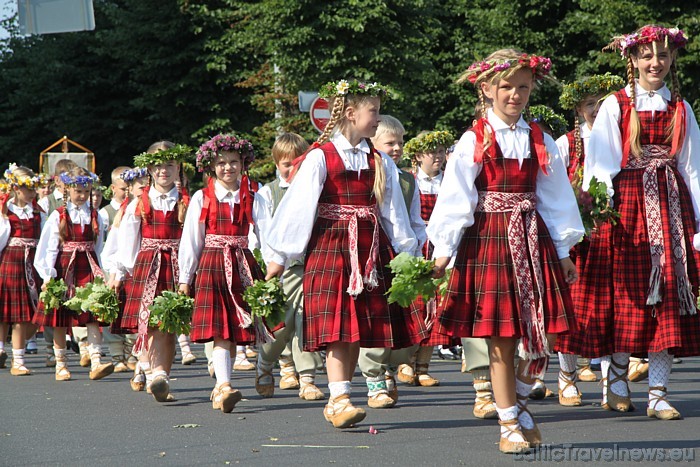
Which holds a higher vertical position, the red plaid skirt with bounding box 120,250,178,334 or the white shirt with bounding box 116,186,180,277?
the white shirt with bounding box 116,186,180,277

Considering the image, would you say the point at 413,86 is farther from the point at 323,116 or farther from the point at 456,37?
the point at 323,116

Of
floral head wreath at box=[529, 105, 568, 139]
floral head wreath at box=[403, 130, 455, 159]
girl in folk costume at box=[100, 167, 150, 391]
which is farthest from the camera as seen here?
floral head wreath at box=[403, 130, 455, 159]

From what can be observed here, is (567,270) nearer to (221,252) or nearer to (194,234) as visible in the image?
(221,252)

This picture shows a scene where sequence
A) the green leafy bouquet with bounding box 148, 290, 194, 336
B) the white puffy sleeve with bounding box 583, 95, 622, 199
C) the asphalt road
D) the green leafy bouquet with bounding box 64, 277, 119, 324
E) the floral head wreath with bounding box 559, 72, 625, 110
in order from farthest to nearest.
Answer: the green leafy bouquet with bounding box 64, 277, 119, 324 → the floral head wreath with bounding box 559, 72, 625, 110 → the green leafy bouquet with bounding box 148, 290, 194, 336 → the white puffy sleeve with bounding box 583, 95, 622, 199 → the asphalt road

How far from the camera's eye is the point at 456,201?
6.63m

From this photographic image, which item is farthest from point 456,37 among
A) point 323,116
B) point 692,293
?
point 692,293

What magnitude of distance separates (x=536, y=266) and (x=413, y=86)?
19018mm

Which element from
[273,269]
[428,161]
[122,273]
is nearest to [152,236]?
[122,273]

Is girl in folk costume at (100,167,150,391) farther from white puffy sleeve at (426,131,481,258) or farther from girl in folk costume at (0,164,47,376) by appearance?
white puffy sleeve at (426,131,481,258)

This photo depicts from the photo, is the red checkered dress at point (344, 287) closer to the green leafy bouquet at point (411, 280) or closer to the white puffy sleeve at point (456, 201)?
the green leafy bouquet at point (411, 280)

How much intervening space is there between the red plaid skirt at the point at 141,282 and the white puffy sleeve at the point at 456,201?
3944 millimetres

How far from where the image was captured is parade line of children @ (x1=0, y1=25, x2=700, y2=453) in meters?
6.66

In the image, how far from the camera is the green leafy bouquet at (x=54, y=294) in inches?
495

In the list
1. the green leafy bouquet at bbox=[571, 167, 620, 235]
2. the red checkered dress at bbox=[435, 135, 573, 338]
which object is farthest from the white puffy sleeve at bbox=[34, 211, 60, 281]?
the red checkered dress at bbox=[435, 135, 573, 338]
